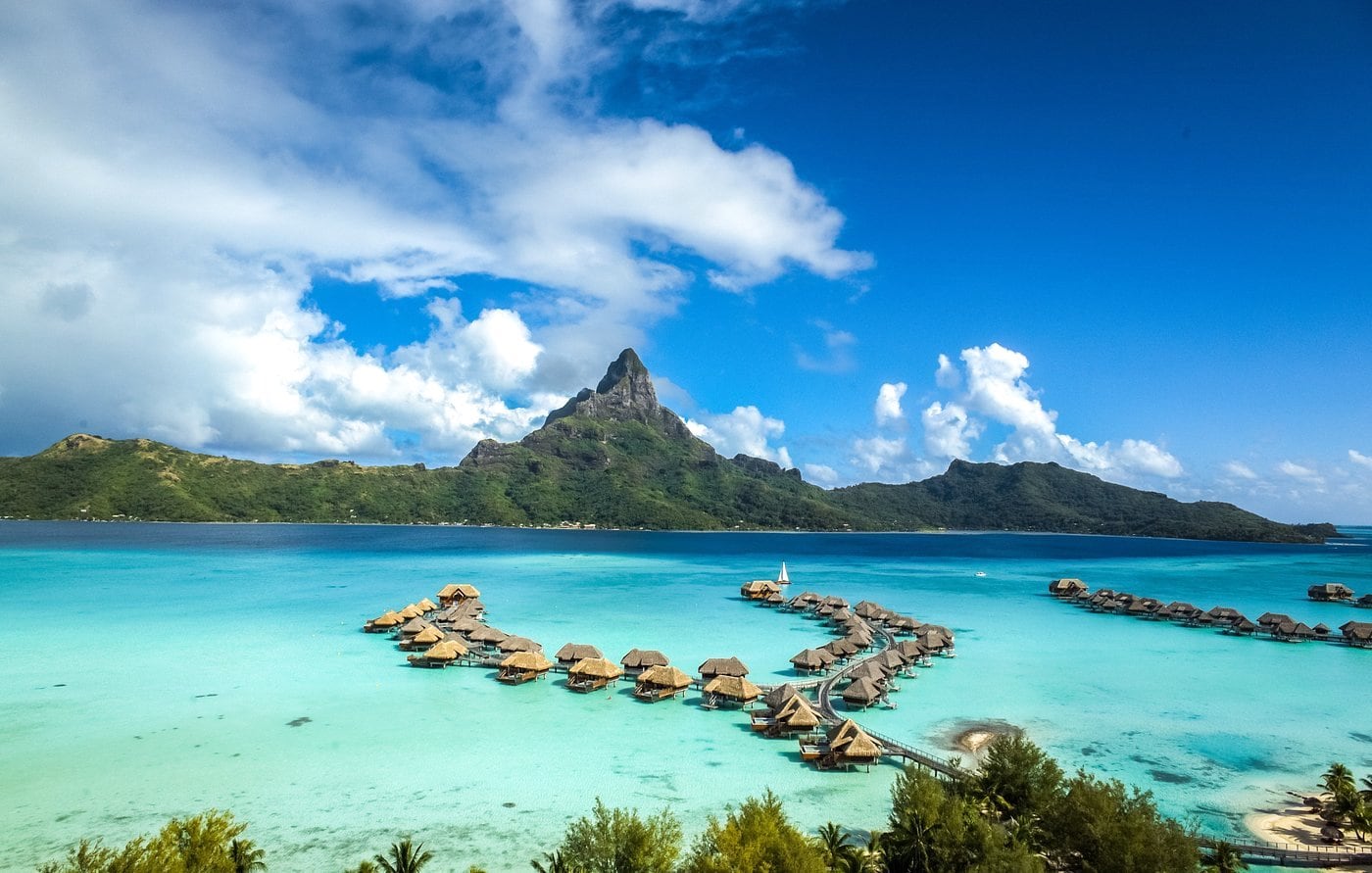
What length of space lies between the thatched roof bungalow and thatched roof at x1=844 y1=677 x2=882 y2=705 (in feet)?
40.1

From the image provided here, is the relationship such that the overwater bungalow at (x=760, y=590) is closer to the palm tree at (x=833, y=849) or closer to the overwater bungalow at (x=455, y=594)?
→ the overwater bungalow at (x=455, y=594)

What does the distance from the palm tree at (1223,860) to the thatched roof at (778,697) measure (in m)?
13.6

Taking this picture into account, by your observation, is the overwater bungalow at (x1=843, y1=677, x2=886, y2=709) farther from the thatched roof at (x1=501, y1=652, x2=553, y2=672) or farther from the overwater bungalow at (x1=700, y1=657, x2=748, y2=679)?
the thatched roof at (x1=501, y1=652, x2=553, y2=672)

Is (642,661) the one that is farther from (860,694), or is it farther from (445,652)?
(445,652)

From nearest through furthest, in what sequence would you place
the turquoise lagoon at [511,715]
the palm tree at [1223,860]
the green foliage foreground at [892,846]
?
the green foliage foreground at [892,846], the palm tree at [1223,860], the turquoise lagoon at [511,715]

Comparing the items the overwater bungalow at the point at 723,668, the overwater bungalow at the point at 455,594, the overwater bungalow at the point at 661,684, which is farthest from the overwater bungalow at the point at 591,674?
the overwater bungalow at the point at 455,594

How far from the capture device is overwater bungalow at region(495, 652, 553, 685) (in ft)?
108

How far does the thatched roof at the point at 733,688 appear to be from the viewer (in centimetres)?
2880

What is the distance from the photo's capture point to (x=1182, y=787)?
21797 mm

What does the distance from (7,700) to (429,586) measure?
38.4 meters

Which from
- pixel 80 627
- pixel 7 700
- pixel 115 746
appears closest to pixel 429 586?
pixel 80 627

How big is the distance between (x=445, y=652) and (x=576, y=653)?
7289mm

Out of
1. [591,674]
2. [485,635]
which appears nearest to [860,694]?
[591,674]

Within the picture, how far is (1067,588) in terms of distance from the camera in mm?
67062
